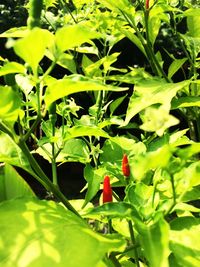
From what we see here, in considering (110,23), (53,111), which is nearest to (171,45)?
(110,23)

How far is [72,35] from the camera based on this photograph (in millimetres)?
680

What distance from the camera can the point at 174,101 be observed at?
1.26 metres

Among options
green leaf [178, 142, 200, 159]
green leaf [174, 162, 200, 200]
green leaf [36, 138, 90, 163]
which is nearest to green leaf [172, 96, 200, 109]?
green leaf [36, 138, 90, 163]

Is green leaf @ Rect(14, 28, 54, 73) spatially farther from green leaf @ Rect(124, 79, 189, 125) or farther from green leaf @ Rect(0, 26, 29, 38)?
green leaf @ Rect(124, 79, 189, 125)

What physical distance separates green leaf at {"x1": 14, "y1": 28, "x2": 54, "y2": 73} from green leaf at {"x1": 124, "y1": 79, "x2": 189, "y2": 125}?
0.37 m

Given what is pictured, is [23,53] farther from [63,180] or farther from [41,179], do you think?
[63,180]

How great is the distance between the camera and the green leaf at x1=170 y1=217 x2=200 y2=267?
83 cm

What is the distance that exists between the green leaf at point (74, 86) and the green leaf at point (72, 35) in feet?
0.21

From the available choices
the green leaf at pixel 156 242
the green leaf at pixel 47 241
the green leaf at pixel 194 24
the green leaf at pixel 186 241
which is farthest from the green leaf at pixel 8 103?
the green leaf at pixel 194 24

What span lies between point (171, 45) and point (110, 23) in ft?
14.6

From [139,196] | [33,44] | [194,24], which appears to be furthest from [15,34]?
[194,24]

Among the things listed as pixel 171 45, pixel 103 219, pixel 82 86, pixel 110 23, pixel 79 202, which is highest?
pixel 82 86

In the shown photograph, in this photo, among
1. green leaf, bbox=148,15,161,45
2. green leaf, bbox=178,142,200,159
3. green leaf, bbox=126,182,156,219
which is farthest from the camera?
green leaf, bbox=148,15,161,45

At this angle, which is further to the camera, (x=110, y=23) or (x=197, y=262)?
(x=110, y=23)
